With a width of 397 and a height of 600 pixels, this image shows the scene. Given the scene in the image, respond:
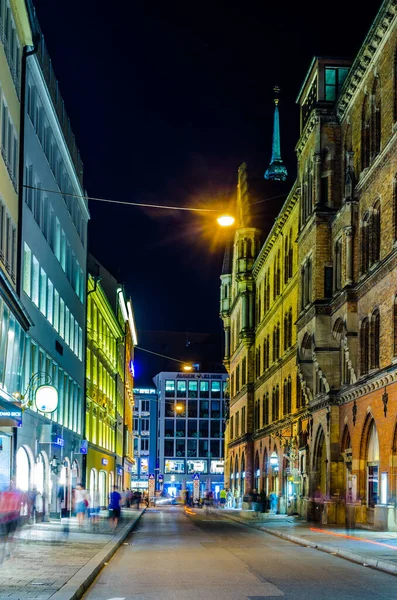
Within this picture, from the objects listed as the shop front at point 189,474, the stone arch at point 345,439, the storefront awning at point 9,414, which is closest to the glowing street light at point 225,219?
the storefront awning at point 9,414

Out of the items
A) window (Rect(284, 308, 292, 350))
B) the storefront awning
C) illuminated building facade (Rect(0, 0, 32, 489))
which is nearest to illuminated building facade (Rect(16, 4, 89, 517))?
illuminated building facade (Rect(0, 0, 32, 489))

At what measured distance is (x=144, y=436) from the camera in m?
143

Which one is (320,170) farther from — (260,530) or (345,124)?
(260,530)

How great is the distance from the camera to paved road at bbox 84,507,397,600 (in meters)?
14.7

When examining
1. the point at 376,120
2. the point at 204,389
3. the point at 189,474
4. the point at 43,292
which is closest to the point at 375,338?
the point at 376,120

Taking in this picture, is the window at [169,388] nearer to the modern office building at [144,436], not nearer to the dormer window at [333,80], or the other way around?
the modern office building at [144,436]

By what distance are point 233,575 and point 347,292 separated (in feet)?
71.8

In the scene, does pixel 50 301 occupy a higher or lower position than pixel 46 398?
higher

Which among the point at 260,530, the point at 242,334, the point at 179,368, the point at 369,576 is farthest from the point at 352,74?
the point at 179,368

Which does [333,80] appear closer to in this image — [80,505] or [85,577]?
[80,505]

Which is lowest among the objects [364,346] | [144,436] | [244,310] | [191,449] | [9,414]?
[191,449]

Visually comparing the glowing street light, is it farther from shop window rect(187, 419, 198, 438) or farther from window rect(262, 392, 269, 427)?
shop window rect(187, 419, 198, 438)

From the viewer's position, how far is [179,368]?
145750mm

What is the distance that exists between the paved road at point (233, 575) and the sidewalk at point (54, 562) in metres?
0.32
